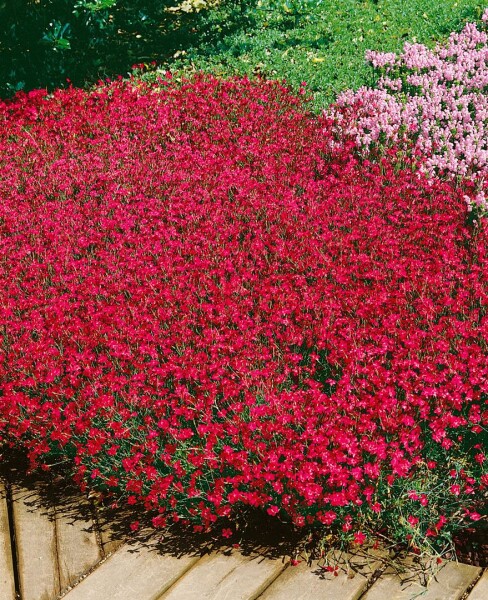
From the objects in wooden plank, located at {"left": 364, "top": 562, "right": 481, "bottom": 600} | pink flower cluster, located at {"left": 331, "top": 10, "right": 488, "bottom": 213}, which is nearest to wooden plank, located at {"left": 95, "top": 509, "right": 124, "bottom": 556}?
wooden plank, located at {"left": 364, "top": 562, "right": 481, "bottom": 600}

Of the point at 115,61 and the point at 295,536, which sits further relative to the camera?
the point at 115,61

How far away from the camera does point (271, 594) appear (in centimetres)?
325

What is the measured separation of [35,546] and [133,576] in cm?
63

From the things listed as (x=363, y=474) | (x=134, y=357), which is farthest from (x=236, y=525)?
(x=134, y=357)

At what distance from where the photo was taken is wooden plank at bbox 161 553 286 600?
3283mm

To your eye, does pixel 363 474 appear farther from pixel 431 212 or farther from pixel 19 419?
pixel 431 212

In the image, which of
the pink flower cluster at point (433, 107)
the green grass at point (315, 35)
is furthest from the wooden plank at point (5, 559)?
the green grass at point (315, 35)

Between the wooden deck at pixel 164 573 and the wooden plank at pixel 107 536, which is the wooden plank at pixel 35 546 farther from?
the wooden plank at pixel 107 536

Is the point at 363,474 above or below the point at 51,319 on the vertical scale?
below

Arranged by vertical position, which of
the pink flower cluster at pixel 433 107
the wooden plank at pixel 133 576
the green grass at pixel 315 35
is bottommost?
the wooden plank at pixel 133 576

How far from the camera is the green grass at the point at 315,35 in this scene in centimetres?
957

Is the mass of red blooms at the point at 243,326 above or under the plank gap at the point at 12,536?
above

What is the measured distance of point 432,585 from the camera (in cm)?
322

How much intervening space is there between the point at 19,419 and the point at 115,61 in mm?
8055
